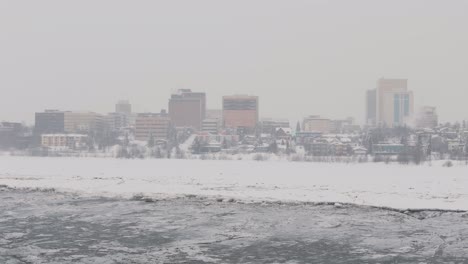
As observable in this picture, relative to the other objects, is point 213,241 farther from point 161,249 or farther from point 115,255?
point 115,255

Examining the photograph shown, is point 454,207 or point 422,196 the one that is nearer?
point 454,207

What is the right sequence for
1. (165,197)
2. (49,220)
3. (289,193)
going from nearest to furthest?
1. (49,220)
2. (165,197)
3. (289,193)

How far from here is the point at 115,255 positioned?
49.5 ft

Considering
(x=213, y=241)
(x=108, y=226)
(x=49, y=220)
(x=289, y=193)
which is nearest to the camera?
(x=213, y=241)

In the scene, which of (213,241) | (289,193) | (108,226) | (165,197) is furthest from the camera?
(289,193)

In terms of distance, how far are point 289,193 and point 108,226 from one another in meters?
15.4

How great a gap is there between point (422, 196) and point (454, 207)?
17.4 feet

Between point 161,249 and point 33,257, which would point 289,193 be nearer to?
point 161,249

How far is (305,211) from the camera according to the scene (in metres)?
25.7

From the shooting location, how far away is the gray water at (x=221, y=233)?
15086 mm

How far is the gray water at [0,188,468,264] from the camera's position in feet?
49.5

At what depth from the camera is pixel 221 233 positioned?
752 inches

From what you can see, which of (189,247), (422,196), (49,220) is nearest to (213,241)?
(189,247)

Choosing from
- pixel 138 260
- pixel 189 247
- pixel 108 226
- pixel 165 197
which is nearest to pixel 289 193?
pixel 165 197
